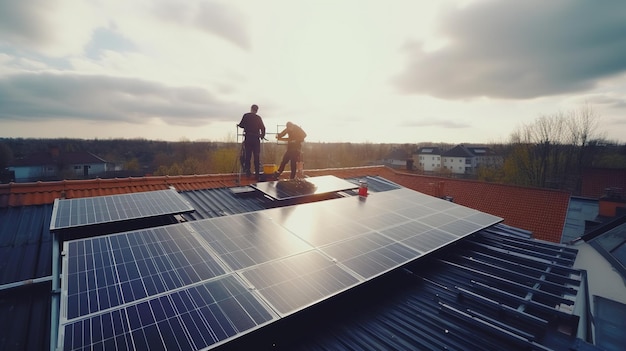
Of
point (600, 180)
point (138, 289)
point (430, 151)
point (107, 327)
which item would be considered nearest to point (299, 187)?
point (138, 289)

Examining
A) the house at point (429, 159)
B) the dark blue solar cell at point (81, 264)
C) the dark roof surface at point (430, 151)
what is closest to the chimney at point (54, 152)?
the dark blue solar cell at point (81, 264)

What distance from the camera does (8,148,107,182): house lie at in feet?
164

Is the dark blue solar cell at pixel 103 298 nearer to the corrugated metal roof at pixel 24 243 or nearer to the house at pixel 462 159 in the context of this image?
the corrugated metal roof at pixel 24 243

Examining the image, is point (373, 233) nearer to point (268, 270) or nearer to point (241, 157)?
point (268, 270)

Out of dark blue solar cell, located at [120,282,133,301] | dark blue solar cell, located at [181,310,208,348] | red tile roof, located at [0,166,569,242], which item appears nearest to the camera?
dark blue solar cell, located at [181,310,208,348]

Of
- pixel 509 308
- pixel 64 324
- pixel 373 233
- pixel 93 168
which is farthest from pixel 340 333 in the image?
pixel 93 168

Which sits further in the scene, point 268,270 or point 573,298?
point 573,298

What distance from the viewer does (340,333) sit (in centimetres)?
412

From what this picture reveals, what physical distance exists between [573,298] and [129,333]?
7.49 m

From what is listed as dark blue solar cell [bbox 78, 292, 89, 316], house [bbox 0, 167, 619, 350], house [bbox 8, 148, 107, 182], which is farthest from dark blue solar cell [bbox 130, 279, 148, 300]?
→ house [bbox 8, 148, 107, 182]

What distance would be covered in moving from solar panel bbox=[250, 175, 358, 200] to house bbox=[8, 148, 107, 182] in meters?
55.2

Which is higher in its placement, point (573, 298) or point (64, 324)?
point (64, 324)

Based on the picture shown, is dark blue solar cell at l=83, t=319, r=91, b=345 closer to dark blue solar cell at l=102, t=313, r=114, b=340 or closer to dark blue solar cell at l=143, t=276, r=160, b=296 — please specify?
dark blue solar cell at l=102, t=313, r=114, b=340

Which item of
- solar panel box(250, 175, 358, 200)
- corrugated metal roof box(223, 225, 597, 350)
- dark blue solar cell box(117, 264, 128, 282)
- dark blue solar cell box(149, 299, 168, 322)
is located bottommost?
corrugated metal roof box(223, 225, 597, 350)
